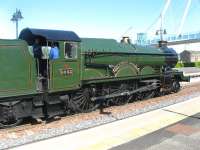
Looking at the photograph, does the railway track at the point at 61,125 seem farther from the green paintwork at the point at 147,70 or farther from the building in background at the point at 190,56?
the building in background at the point at 190,56

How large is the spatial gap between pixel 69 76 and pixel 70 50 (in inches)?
39.4

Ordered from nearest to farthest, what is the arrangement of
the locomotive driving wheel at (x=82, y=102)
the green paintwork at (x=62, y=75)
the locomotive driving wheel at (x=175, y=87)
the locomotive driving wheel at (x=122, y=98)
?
the green paintwork at (x=62, y=75), the locomotive driving wheel at (x=82, y=102), the locomotive driving wheel at (x=122, y=98), the locomotive driving wheel at (x=175, y=87)

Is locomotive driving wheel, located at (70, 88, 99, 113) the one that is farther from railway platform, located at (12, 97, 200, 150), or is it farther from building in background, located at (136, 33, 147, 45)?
building in background, located at (136, 33, 147, 45)

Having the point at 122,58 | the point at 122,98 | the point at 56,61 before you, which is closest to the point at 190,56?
the point at 122,98

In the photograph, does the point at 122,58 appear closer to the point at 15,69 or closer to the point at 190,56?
the point at 15,69

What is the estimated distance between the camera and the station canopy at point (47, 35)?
1254 centimetres

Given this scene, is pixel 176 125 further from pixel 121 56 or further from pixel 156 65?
pixel 156 65

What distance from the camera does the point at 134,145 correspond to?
30.0ft

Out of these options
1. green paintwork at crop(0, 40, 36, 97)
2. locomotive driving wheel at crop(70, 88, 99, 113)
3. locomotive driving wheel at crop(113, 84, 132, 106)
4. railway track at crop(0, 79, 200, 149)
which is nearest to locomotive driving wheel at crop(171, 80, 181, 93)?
locomotive driving wheel at crop(113, 84, 132, 106)

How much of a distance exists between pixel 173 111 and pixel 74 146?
20.2ft

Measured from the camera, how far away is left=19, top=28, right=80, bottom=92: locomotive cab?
12.5 metres

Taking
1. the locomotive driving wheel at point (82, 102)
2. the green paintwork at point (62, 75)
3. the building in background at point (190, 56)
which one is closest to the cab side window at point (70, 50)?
the green paintwork at point (62, 75)

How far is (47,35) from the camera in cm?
1251

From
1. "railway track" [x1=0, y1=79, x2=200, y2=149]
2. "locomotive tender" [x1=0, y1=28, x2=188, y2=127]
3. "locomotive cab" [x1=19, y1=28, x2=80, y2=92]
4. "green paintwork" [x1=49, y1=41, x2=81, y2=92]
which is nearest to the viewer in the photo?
"railway track" [x1=0, y1=79, x2=200, y2=149]
